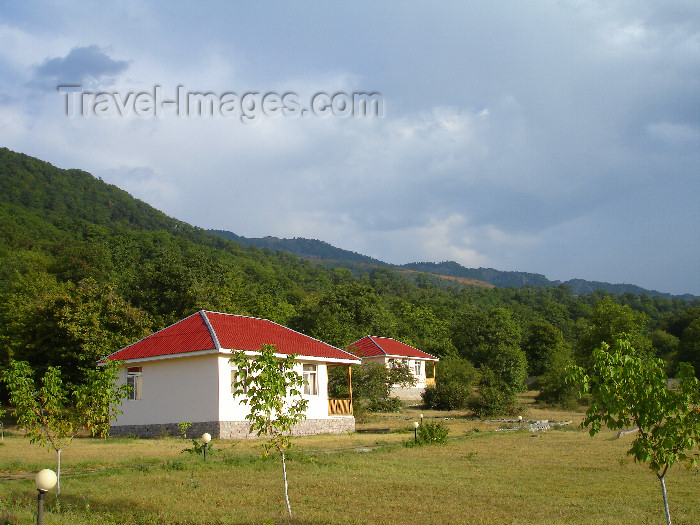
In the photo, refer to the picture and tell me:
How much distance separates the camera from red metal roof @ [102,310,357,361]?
2117 cm

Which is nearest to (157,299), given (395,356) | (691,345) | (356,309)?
(395,356)

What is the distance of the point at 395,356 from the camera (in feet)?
141

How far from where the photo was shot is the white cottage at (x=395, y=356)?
42250mm

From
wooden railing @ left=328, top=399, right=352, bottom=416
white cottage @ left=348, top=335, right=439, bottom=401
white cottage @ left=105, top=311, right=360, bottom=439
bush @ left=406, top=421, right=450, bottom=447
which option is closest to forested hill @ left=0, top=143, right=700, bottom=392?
white cottage @ left=348, top=335, right=439, bottom=401

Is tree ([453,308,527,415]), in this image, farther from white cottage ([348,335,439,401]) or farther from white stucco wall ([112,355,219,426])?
white stucco wall ([112,355,219,426])

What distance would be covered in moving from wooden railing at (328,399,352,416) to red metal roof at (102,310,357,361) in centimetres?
194

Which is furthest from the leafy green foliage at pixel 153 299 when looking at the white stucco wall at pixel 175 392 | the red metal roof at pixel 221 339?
the white stucco wall at pixel 175 392

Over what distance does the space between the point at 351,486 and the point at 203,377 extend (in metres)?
11.2

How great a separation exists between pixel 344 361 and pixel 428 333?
138 feet

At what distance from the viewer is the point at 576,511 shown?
914cm

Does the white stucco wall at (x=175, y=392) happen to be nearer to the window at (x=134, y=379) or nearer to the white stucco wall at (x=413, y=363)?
the window at (x=134, y=379)

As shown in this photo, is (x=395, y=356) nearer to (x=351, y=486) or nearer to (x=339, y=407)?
(x=339, y=407)

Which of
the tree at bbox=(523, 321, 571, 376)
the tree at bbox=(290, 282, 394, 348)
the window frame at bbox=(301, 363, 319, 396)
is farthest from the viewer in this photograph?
the tree at bbox=(523, 321, 571, 376)

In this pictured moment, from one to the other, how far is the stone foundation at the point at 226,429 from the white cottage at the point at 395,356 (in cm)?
1487
